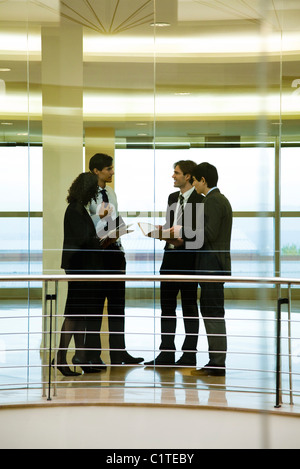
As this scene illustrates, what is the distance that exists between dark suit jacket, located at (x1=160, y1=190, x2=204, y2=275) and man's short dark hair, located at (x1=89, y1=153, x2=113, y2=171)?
25 centimetres

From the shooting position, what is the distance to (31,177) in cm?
276

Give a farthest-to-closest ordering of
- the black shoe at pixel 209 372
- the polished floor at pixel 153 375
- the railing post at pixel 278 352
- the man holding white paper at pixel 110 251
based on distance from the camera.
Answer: the man holding white paper at pixel 110 251, the black shoe at pixel 209 372, the polished floor at pixel 153 375, the railing post at pixel 278 352

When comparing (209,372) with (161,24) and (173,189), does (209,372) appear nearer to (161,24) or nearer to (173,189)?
(173,189)

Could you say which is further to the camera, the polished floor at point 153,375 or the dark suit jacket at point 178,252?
the dark suit jacket at point 178,252

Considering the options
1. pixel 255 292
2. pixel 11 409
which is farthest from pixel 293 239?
pixel 11 409

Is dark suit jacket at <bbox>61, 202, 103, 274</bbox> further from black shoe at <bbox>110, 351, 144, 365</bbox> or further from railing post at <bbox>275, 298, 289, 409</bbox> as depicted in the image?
railing post at <bbox>275, 298, 289, 409</bbox>

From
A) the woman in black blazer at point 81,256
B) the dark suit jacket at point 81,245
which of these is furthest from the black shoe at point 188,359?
the dark suit jacket at point 81,245

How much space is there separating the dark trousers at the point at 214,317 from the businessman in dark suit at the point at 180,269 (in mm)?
38

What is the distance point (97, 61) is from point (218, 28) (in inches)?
17.2

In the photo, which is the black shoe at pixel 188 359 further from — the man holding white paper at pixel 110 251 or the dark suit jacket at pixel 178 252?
the dark suit jacket at pixel 178 252

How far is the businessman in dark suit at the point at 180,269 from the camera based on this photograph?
2703mm

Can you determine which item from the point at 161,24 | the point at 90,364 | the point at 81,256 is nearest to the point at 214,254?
the point at 81,256

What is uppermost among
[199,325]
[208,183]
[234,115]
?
[234,115]

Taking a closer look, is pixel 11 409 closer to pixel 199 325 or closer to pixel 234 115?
pixel 199 325
